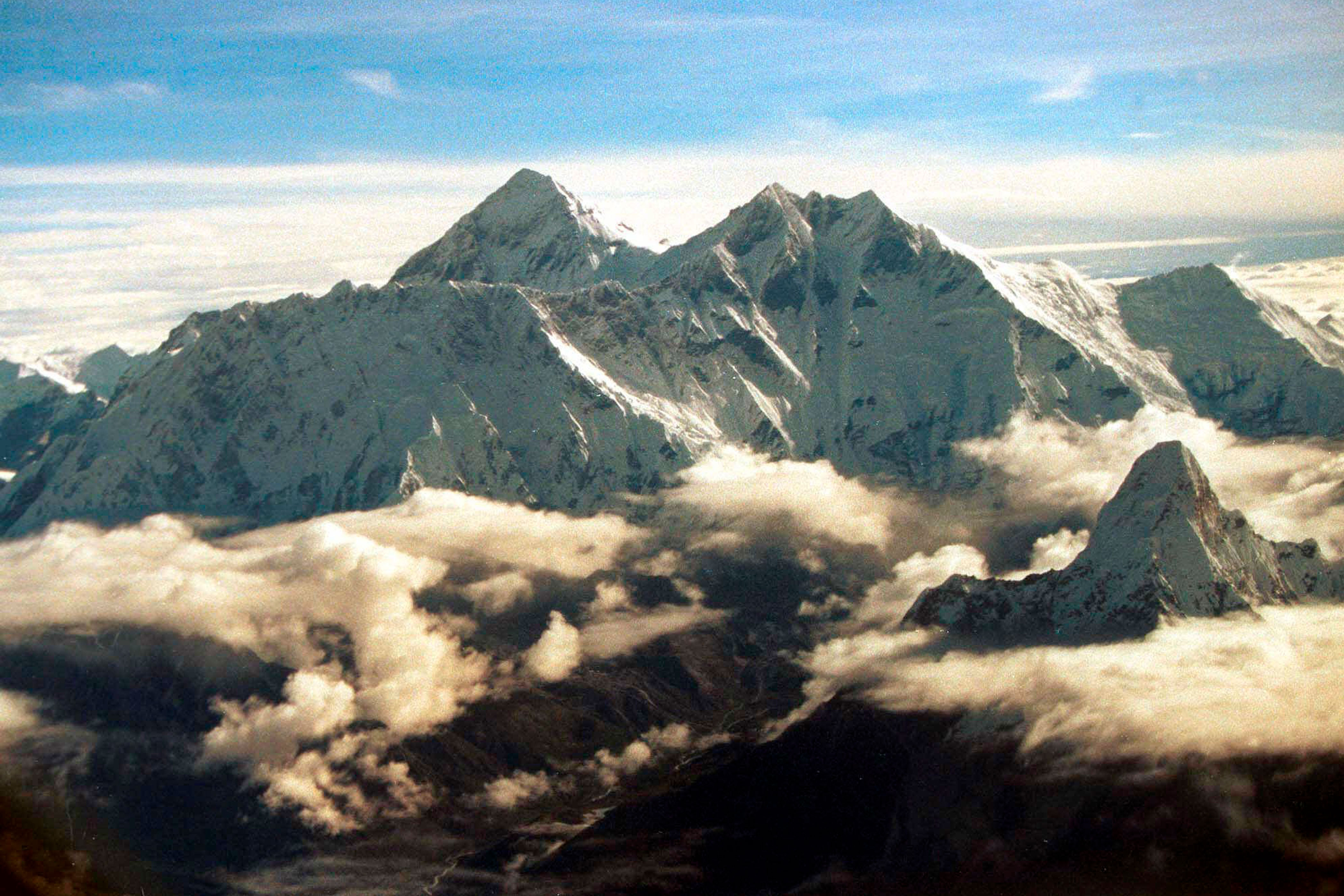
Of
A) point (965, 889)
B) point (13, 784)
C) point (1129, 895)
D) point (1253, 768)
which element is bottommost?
point (965, 889)

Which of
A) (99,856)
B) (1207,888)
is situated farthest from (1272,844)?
(99,856)

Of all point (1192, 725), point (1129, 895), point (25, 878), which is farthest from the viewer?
point (1192, 725)

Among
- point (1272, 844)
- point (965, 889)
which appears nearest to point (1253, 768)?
point (1272, 844)

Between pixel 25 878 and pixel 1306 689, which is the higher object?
pixel 25 878

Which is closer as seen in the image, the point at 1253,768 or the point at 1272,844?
the point at 1272,844

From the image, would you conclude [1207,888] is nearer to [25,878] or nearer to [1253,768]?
[1253,768]

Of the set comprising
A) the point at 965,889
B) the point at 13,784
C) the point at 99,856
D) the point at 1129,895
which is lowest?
the point at 965,889

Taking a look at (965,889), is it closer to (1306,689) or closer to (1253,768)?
(1253,768)

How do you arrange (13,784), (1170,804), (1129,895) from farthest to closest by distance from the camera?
(1170,804)
(1129,895)
(13,784)

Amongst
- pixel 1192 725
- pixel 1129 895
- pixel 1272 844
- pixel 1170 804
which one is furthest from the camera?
pixel 1192 725
